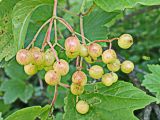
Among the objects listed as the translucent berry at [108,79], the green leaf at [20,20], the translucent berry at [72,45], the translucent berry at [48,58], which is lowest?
the translucent berry at [108,79]

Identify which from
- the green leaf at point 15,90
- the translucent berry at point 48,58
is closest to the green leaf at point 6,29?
the translucent berry at point 48,58

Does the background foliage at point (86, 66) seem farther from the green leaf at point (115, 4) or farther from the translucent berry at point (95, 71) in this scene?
the translucent berry at point (95, 71)

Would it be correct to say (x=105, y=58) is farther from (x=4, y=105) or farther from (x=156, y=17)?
(x=156, y=17)

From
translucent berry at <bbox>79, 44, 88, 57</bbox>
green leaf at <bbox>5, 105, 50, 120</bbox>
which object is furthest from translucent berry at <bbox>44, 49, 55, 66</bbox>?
green leaf at <bbox>5, 105, 50, 120</bbox>

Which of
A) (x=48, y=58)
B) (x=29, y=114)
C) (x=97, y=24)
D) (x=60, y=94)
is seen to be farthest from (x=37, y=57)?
(x=60, y=94)

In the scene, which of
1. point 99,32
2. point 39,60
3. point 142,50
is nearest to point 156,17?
point 142,50
